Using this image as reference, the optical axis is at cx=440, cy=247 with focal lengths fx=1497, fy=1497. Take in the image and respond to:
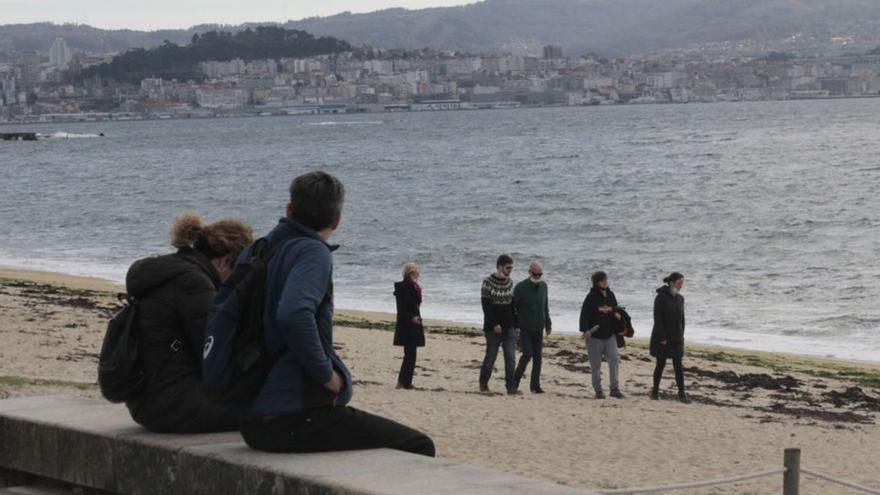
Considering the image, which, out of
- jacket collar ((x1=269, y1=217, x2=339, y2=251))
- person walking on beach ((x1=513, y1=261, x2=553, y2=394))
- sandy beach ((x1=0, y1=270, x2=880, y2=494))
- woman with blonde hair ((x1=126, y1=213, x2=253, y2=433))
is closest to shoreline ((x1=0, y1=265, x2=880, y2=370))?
sandy beach ((x1=0, y1=270, x2=880, y2=494))

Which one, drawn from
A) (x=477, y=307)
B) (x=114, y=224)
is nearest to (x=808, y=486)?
(x=477, y=307)

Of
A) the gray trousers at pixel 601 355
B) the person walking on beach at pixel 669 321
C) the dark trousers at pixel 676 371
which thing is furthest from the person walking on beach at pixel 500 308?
the dark trousers at pixel 676 371

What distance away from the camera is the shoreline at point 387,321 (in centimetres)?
2184

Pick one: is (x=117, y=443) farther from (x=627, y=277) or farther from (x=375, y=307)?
(x=627, y=277)

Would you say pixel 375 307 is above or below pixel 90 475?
below

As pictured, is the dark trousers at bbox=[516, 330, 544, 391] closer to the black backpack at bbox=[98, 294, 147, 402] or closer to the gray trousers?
the gray trousers

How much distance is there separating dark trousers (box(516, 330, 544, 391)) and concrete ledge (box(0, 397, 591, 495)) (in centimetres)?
870

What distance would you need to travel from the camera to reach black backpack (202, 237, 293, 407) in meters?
5.12

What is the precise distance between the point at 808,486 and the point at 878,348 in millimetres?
13660

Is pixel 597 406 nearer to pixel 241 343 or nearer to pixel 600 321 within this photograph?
pixel 600 321

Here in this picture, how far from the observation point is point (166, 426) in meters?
Answer: 5.63

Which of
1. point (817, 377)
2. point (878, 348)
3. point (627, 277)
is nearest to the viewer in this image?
point (817, 377)

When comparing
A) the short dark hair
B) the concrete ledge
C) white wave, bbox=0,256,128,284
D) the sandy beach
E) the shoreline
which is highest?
the short dark hair

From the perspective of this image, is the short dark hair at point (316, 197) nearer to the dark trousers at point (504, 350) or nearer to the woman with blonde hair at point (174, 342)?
the woman with blonde hair at point (174, 342)
